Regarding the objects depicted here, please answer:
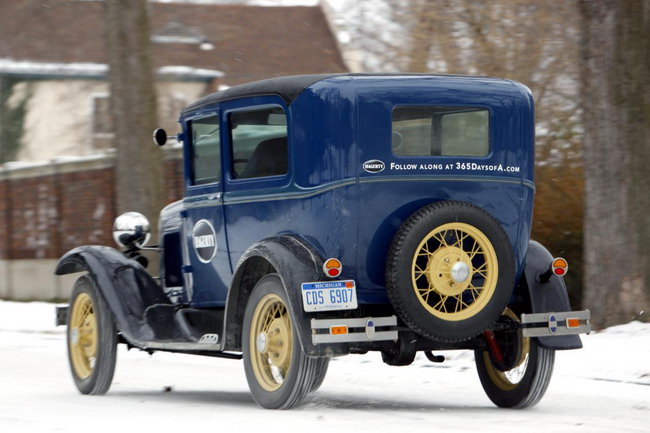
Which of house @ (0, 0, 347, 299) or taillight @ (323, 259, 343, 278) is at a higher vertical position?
house @ (0, 0, 347, 299)

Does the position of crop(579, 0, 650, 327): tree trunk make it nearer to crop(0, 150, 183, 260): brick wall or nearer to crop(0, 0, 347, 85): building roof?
crop(0, 150, 183, 260): brick wall

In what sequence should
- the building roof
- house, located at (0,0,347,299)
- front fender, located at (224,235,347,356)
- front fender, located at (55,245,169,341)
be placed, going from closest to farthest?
front fender, located at (224,235,347,356)
front fender, located at (55,245,169,341)
house, located at (0,0,347,299)
the building roof

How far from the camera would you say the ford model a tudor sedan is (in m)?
7.75

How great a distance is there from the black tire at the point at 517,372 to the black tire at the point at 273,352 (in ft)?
4.89

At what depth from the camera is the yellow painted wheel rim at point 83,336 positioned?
965 centimetres

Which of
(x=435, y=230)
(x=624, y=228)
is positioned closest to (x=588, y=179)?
(x=624, y=228)

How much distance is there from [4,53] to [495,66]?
19.0 m

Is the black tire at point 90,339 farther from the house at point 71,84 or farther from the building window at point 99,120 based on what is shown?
the building window at point 99,120

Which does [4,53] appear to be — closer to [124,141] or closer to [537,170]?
[124,141]

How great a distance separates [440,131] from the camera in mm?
8281

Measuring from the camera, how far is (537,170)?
1616 centimetres

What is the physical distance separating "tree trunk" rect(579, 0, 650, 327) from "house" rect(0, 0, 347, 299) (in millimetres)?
7024

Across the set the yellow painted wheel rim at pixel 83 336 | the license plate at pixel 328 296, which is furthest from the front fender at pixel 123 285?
the license plate at pixel 328 296

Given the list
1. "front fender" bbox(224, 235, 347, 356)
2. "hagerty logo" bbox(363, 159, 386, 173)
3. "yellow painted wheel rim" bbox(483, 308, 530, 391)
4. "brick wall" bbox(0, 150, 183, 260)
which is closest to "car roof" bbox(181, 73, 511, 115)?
"hagerty logo" bbox(363, 159, 386, 173)
